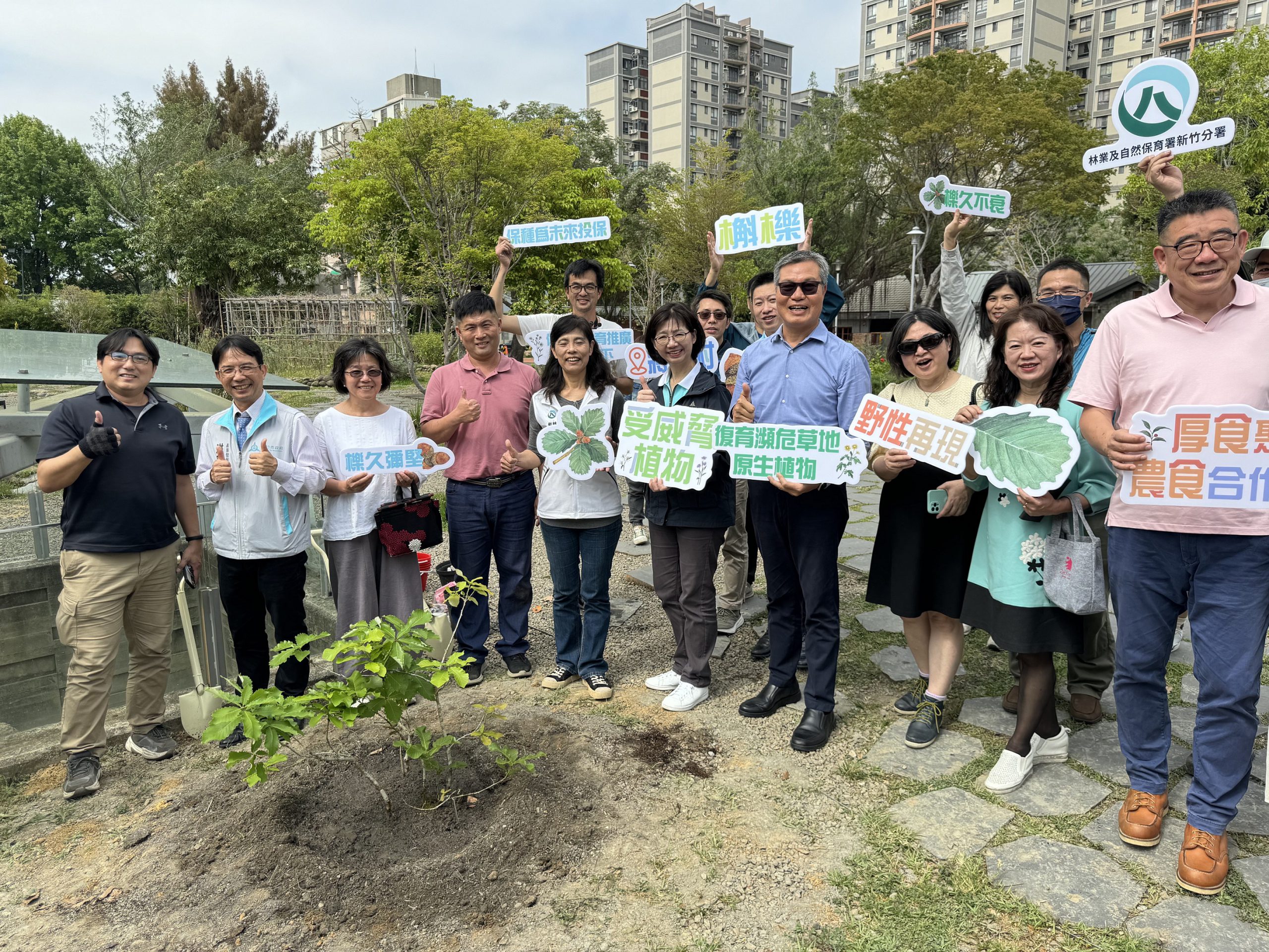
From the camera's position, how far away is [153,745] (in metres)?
3.61

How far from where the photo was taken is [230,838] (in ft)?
9.29

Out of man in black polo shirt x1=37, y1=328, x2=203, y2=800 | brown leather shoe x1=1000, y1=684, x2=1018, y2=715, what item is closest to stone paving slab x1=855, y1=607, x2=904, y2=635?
brown leather shoe x1=1000, y1=684, x2=1018, y2=715

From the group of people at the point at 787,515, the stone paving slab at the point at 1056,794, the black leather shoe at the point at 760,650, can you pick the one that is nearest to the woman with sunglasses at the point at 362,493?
the group of people at the point at 787,515

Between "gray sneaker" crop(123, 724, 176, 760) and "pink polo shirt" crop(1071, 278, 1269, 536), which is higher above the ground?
"pink polo shirt" crop(1071, 278, 1269, 536)

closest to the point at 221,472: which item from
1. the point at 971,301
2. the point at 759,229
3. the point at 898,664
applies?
the point at 759,229

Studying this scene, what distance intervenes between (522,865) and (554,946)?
14.7 inches

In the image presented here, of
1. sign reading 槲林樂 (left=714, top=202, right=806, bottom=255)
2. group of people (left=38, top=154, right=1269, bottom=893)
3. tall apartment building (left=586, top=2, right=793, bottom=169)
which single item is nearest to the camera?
group of people (left=38, top=154, right=1269, bottom=893)

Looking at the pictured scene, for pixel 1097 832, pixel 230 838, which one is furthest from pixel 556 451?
pixel 1097 832

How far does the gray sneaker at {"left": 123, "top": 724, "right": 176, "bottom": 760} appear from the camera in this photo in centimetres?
360

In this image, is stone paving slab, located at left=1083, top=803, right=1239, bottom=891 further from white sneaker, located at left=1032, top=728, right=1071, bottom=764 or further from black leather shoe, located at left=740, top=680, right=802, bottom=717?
black leather shoe, located at left=740, top=680, right=802, bottom=717

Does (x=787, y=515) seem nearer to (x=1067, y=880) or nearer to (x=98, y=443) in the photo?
(x=1067, y=880)

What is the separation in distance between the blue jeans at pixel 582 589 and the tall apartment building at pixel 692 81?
63.2 m

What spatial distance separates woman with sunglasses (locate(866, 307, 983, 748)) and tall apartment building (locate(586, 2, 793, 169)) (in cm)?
6342

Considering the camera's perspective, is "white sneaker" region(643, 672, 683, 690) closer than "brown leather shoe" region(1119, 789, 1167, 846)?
No
